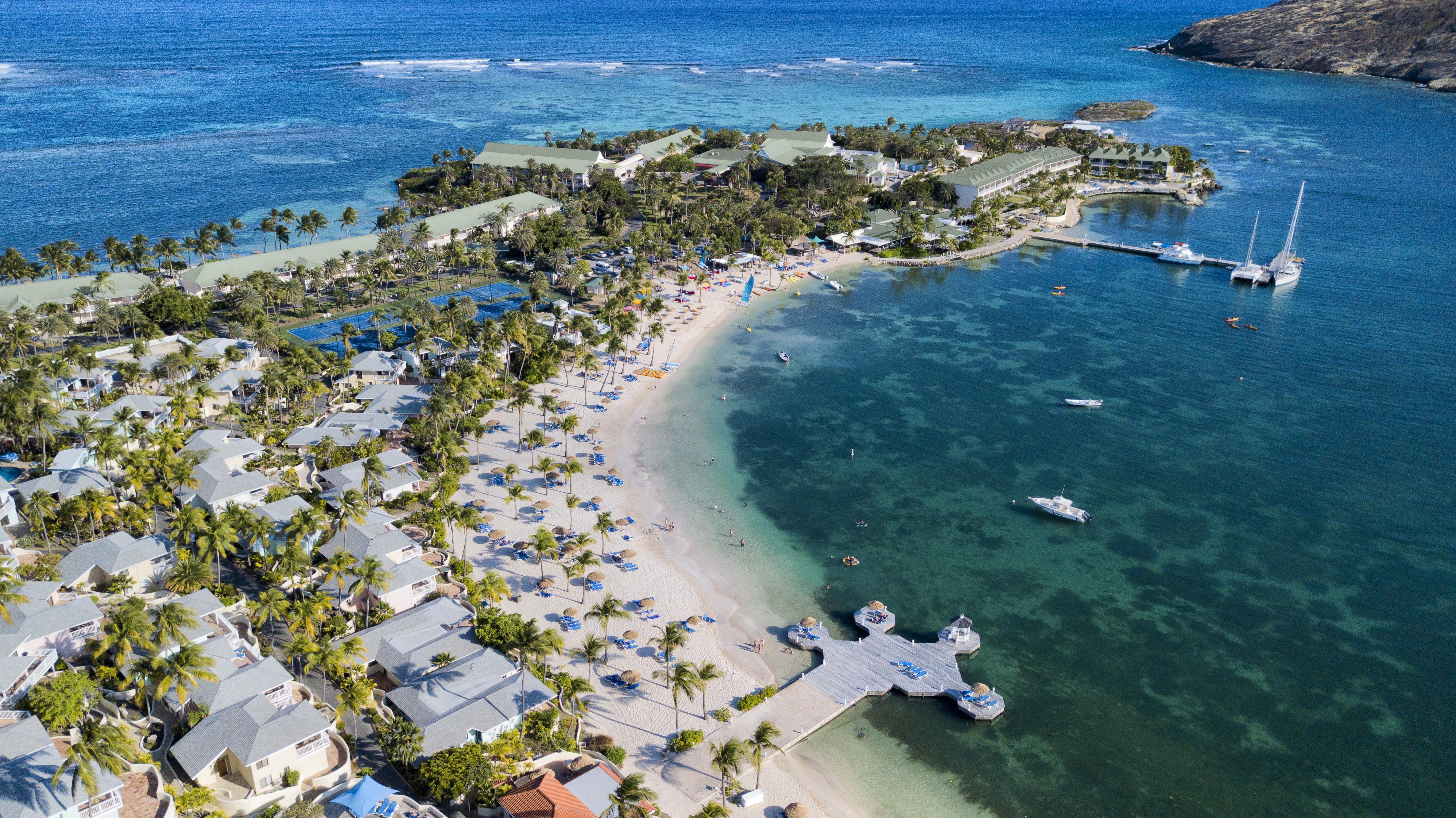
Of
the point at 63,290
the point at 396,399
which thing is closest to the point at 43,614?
the point at 396,399

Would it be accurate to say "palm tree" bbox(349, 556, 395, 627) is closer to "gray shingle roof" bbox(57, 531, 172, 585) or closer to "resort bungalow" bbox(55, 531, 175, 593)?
"resort bungalow" bbox(55, 531, 175, 593)

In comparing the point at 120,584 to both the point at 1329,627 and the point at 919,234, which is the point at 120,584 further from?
the point at 919,234

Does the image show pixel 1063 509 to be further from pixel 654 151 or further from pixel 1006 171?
pixel 654 151

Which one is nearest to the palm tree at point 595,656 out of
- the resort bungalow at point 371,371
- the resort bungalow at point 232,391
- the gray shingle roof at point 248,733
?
the gray shingle roof at point 248,733

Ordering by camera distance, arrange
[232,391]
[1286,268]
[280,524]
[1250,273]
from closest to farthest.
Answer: [280,524], [232,391], [1250,273], [1286,268]

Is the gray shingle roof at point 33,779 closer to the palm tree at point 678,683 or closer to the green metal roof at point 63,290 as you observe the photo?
the palm tree at point 678,683

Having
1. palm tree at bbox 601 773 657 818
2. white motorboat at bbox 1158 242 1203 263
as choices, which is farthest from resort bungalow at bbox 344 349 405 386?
white motorboat at bbox 1158 242 1203 263

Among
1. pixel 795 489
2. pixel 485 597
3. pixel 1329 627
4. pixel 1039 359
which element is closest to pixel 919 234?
pixel 1039 359
